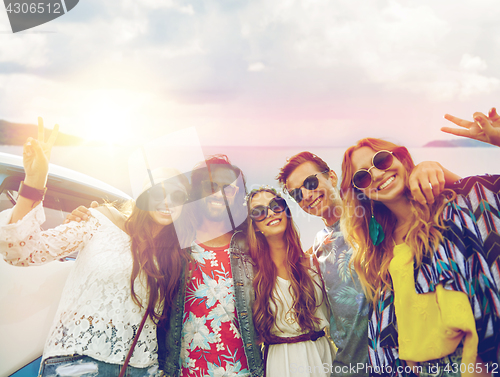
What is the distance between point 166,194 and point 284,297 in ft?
4.12

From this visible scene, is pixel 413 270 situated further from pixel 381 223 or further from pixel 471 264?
pixel 381 223

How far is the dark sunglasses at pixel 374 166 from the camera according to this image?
2113 mm

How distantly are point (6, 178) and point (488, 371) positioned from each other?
333cm

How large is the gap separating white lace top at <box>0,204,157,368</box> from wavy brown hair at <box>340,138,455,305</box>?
1.60 meters

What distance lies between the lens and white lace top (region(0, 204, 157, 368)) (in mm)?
1962

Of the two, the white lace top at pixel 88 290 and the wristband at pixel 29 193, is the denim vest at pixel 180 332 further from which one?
the wristband at pixel 29 193

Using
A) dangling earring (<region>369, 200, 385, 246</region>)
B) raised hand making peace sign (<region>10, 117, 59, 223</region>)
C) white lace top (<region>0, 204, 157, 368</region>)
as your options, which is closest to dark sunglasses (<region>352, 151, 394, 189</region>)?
dangling earring (<region>369, 200, 385, 246</region>)

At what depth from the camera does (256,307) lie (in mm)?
2418

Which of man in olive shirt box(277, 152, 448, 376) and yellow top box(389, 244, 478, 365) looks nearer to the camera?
yellow top box(389, 244, 478, 365)

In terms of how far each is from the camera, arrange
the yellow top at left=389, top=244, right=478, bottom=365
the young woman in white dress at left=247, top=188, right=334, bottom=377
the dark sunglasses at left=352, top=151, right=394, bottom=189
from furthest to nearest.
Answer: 1. the young woman in white dress at left=247, top=188, right=334, bottom=377
2. the dark sunglasses at left=352, top=151, right=394, bottom=189
3. the yellow top at left=389, top=244, right=478, bottom=365

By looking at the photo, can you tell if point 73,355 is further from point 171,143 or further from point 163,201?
point 171,143

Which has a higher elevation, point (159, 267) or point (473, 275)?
point (159, 267)

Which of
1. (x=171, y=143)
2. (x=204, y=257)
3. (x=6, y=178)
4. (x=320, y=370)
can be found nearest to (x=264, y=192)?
(x=204, y=257)

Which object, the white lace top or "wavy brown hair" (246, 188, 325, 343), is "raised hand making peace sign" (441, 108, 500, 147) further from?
the white lace top
